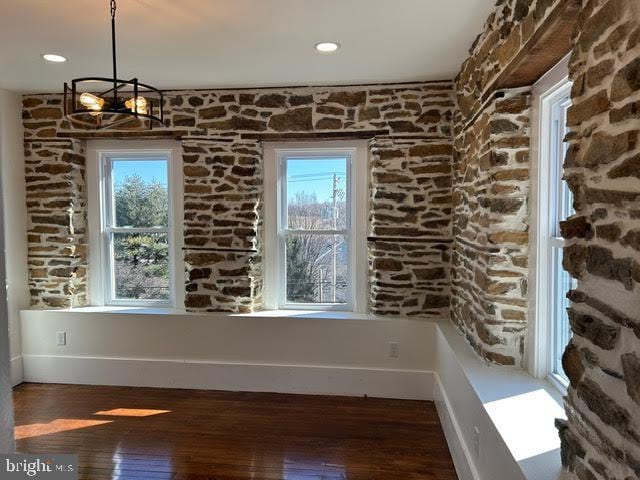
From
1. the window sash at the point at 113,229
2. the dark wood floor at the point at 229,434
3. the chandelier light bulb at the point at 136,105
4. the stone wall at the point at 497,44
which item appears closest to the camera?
the stone wall at the point at 497,44

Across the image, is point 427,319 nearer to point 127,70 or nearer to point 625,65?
point 625,65

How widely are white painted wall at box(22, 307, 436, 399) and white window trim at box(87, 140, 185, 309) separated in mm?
253

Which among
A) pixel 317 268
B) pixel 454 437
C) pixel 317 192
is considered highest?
pixel 317 192

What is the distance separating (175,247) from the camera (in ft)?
13.9

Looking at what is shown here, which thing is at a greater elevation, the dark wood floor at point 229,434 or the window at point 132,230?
the window at point 132,230

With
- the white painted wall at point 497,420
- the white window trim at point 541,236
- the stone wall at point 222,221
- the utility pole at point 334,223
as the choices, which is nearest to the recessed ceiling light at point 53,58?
the stone wall at point 222,221

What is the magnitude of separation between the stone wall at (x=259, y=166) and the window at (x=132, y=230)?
0.24 metres

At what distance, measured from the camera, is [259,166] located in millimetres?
4031

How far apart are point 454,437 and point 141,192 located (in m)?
3.50

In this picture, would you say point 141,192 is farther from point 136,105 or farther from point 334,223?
point 136,105

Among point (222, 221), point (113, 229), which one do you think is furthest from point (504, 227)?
point (113, 229)

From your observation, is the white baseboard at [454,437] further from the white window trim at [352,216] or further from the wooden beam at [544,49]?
the wooden beam at [544,49]

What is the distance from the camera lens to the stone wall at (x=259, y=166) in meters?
3.77

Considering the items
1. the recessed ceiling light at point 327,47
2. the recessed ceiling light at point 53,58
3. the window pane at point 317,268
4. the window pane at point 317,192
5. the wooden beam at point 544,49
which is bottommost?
the window pane at point 317,268
